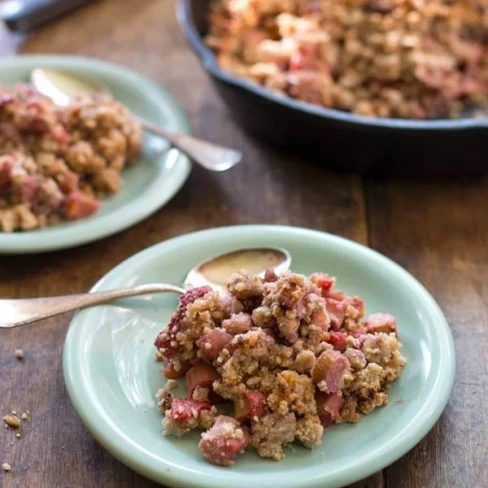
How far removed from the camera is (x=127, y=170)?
144 cm

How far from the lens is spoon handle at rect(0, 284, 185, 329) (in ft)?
3.40

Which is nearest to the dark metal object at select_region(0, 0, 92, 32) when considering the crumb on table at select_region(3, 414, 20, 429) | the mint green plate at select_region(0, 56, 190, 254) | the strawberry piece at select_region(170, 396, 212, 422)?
the mint green plate at select_region(0, 56, 190, 254)

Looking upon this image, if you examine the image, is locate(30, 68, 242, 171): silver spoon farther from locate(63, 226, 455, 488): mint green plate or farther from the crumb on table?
the crumb on table

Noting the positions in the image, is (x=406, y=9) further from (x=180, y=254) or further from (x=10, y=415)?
(x=10, y=415)

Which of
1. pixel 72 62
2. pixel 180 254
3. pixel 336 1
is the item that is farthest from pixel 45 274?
pixel 336 1

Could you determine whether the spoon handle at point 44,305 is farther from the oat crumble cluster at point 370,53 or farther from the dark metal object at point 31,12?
the dark metal object at point 31,12

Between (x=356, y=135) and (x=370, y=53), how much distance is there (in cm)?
28

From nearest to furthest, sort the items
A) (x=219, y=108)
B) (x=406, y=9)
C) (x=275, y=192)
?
(x=275, y=192), (x=406, y=9), (x=219, y=108)

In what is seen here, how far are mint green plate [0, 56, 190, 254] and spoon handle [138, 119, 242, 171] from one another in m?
0.02

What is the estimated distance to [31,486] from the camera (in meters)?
0.93

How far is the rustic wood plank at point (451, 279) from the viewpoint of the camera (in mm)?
956

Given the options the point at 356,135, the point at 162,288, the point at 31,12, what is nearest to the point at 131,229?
the point at 162,288

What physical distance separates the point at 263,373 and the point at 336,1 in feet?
3.05

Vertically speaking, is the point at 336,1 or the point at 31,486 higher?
the point at 336,1
